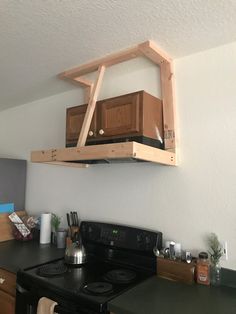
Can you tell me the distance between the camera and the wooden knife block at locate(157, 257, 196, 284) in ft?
4.93

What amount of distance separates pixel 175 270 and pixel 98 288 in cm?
46

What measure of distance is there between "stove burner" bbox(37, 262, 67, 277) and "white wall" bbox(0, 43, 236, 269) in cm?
48

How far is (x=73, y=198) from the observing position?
89.7 inches

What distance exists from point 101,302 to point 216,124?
1.15 meters

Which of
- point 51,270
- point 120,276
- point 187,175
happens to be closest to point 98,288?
point 120,276

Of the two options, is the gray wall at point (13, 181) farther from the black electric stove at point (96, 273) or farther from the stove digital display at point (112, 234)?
the stove digital display at point (112, 234)

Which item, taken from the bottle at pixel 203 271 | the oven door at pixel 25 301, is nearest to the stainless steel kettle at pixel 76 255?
the oven door at pixel 25 301

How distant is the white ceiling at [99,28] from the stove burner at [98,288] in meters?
1.37

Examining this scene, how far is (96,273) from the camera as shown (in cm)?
166

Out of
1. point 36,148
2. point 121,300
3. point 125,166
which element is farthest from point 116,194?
point 36,148

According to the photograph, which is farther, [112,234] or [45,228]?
[45,228]

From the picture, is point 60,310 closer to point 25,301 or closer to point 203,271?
point 25,301

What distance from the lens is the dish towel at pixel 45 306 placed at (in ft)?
4.58

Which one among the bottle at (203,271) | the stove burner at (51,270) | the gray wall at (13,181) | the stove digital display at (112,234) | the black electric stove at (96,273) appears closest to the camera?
the black electric stove at (96,273)
